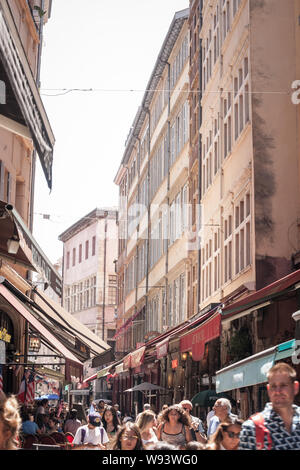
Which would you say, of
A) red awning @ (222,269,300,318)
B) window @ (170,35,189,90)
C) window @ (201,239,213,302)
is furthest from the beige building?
red awning @ (222,269,300,318)

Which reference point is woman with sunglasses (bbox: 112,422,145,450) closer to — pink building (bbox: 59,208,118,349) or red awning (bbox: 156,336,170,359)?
red awning (bbox: 156,336,170,359)

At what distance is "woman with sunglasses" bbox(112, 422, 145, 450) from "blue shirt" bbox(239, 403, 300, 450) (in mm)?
2480

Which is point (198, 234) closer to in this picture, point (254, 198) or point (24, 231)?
point (254, 198)

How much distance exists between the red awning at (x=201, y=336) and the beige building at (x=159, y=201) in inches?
496

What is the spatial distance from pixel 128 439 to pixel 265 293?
6417 millimetres

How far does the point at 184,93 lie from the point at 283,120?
1442 centimetres

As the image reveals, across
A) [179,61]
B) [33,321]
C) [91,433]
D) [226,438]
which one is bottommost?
[226,438]

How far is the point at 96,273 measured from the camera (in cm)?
7369

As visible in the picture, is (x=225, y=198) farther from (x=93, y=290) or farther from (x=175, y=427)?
(x=93, y=290)

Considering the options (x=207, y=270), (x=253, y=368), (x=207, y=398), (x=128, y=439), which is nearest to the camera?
(x=128, y=439)

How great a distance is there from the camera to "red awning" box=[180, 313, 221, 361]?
608 inches

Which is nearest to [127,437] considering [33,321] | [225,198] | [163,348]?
[33,321]

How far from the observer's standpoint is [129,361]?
30344 millimetres

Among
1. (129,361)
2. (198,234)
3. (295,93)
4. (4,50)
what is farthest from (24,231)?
(129,361)
